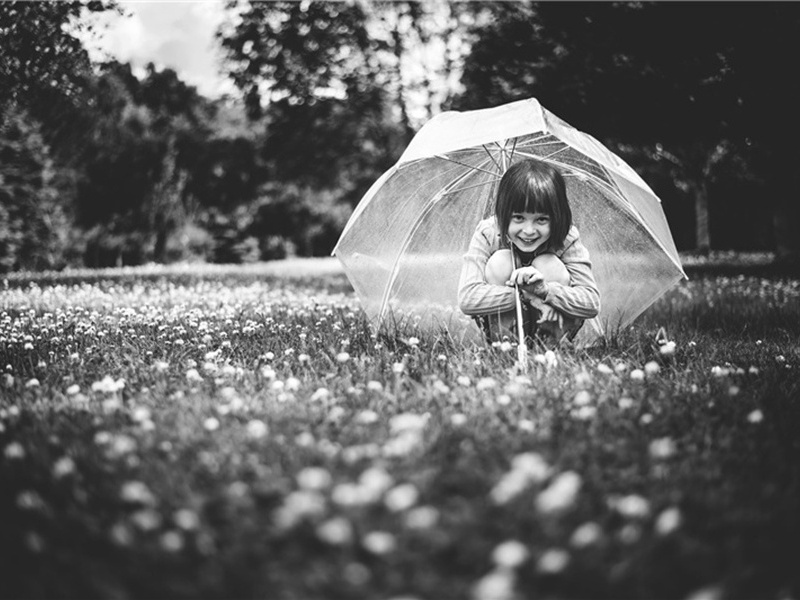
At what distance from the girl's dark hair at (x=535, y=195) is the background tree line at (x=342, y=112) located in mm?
7375

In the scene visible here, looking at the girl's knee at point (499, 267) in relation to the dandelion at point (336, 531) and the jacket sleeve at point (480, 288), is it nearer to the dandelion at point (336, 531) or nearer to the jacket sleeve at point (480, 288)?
the jacket sleeve at point (480, 288)

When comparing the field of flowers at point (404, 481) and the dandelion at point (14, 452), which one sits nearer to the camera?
the field of flowers at point (404, 481)

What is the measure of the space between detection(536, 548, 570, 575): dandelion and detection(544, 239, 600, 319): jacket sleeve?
2.57 meters

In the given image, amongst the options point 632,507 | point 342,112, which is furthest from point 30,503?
point 342,112

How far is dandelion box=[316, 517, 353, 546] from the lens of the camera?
1.49 m

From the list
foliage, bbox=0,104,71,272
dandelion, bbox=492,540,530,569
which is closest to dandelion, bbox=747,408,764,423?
dandelion, bbox=492,540,530,569

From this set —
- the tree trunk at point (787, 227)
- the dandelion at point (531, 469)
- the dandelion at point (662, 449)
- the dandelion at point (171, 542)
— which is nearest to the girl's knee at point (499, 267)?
the dandelion at point (662, 449)

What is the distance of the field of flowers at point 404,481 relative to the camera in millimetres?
1532

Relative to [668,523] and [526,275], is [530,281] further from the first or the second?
[668,523]

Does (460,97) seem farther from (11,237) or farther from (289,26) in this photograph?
(11,237)

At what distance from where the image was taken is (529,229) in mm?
3971

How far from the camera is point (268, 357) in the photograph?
3.81 meters

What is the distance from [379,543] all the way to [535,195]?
9.40ft

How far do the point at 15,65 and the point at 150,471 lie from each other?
836 centimetres
